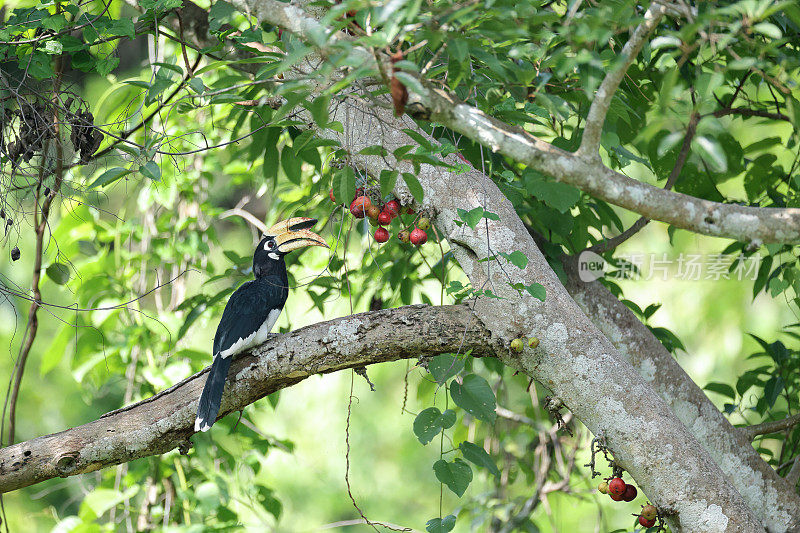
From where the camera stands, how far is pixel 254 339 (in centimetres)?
218

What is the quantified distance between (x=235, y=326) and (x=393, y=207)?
570mm

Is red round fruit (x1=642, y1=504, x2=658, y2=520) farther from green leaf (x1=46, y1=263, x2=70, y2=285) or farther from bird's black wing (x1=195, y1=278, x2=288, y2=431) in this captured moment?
green leaf (x1=46, y1=263, x2=70, y2=285)

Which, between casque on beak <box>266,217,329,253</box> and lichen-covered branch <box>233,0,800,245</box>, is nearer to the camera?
lichen-covered branch <box>233,0,800,245</box>

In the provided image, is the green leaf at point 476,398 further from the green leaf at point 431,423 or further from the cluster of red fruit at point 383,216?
the cluster of red fruit at point 383,216

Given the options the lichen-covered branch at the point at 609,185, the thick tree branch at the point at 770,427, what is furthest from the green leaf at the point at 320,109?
the thick tree branch at the point at 770,427

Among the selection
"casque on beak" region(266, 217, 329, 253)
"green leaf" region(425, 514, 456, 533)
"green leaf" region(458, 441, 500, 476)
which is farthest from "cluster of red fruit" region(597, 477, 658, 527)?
"casque on beak" region(266, 217, 329, 253)

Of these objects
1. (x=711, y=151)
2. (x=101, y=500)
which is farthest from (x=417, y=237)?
(x=101, y=500)

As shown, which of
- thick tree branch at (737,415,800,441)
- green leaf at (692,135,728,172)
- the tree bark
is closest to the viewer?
green leaf at (692,135,728,172)

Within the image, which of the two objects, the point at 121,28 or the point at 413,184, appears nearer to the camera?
the point at 413,184

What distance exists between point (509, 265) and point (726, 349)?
241 cm

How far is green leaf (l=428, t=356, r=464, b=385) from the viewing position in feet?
6.13

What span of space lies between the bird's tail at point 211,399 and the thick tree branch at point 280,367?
4 cm

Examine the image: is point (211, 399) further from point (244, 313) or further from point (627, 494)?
point (627, 494)

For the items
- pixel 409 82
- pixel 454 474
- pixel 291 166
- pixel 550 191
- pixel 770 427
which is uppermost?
pixel 291 166
